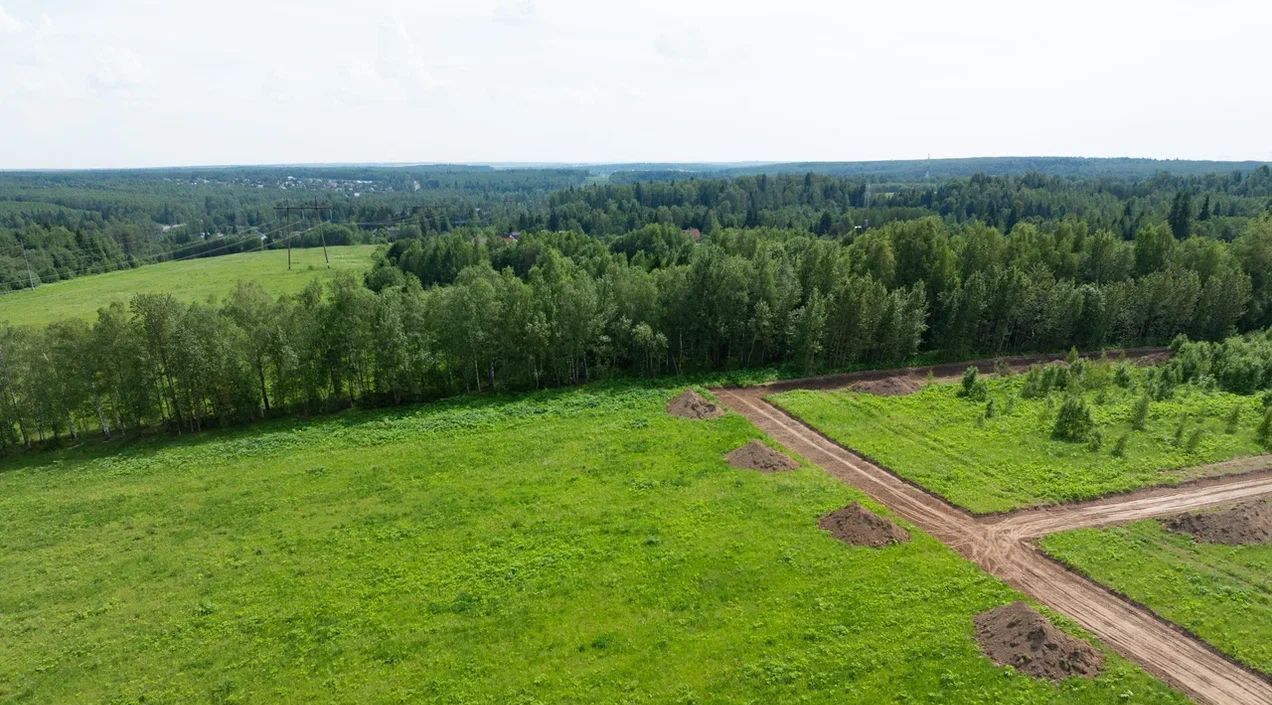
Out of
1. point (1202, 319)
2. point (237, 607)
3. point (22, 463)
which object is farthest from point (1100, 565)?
point (22, 463)

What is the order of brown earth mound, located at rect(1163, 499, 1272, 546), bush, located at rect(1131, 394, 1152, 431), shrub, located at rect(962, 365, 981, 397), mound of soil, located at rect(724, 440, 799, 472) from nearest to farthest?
brown earth mound, located at rect(1163, 499, 1272, 546)
mound of soil, located at rect(724, 440, 799, 472)
bush, located at rect(1131, 394, 1152, 431)
shrub, located at rect(962, 365, 981, 397)

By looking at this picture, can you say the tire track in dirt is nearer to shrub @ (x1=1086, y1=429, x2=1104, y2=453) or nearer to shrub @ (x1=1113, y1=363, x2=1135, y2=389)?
shrub @ (x1=1086, y1=429, x2=1104, y2=453)

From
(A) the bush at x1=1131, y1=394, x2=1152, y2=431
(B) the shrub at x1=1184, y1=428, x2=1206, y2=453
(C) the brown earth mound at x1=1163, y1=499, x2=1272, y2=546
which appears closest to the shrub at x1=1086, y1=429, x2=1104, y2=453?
(A) the bush at x1=1131, y1=394, x2=1152, y2=431

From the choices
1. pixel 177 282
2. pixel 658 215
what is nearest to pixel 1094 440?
pixel 658 215

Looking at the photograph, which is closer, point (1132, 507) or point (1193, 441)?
point (1132, 507)

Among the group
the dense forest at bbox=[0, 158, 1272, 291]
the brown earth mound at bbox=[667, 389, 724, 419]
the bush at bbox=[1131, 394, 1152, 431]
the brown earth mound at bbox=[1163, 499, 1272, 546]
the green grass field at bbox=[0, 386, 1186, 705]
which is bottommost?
the green grass field at bbox=[0, 386, 1186, 705]

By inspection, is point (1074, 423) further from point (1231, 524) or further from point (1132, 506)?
point (1231, 524)
